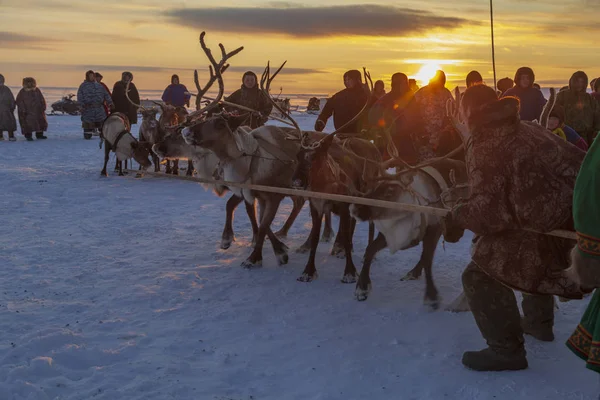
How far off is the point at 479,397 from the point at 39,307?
3591mm

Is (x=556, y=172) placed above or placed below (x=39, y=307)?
above

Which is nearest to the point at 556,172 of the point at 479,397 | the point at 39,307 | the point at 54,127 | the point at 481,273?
the point at 481,273

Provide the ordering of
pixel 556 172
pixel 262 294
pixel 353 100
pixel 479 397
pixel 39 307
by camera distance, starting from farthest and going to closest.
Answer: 1. pixel 353 100
2. pixel 262 294
3. pixel 39 307
4. pixel 479 397
5. pixel 556 172

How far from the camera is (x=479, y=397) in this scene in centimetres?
345

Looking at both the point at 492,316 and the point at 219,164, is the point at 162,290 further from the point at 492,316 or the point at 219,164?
the point at 492,316

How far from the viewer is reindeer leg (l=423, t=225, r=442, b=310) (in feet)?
16.2

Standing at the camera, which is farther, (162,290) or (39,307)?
(162,290)

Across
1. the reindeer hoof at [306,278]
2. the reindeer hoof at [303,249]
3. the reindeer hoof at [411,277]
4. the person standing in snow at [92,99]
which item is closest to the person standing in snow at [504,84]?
the reindeer hoof at [303,249]

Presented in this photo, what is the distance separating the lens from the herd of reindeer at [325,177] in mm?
5004

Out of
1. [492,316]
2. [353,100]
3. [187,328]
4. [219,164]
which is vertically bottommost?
[187,328]

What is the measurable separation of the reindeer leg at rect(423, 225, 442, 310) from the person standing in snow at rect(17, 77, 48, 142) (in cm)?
1641

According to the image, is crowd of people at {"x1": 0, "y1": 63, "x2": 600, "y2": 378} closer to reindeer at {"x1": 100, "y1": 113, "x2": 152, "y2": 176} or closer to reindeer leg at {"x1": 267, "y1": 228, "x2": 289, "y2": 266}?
reindeer leg at {"x1": 267, "y1": 228, "x2": 289, "y2": 266}

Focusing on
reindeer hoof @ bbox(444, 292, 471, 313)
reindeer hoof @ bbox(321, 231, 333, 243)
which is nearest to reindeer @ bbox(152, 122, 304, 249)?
reindeer hoof @ bbox(321, 231, 333, 243)

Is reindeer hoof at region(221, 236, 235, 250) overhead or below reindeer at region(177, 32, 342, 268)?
below
